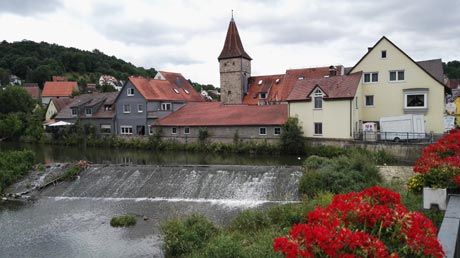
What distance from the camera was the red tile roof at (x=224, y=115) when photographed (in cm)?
3541

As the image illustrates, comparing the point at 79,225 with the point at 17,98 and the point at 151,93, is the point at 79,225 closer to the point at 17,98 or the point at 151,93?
the point at 151,93

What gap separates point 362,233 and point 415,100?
1215 inches

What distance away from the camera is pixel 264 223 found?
12945 millimetres

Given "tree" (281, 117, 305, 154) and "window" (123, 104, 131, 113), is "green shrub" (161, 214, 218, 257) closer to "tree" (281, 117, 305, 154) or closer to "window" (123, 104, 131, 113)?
"tree" (281, 117, 305, 154)

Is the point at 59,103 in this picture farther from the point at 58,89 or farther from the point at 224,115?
the point at 58,89

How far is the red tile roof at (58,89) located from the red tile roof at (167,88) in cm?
4842

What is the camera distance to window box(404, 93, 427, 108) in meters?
31.2

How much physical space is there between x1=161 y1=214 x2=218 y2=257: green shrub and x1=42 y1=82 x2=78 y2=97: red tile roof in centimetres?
8615

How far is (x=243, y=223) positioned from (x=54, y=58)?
5246 inches

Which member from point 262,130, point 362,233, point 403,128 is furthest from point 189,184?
point 403,128

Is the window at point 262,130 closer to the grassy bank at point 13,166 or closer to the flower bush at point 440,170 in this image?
the grassy bank at point 13,166

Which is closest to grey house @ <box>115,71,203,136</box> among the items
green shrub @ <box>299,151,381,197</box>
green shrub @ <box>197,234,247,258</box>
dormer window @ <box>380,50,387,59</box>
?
dormer window @ <box>380,50,387,59</box>

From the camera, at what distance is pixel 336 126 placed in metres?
30.6

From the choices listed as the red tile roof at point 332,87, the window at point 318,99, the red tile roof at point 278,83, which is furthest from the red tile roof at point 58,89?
the window at point 318,99
